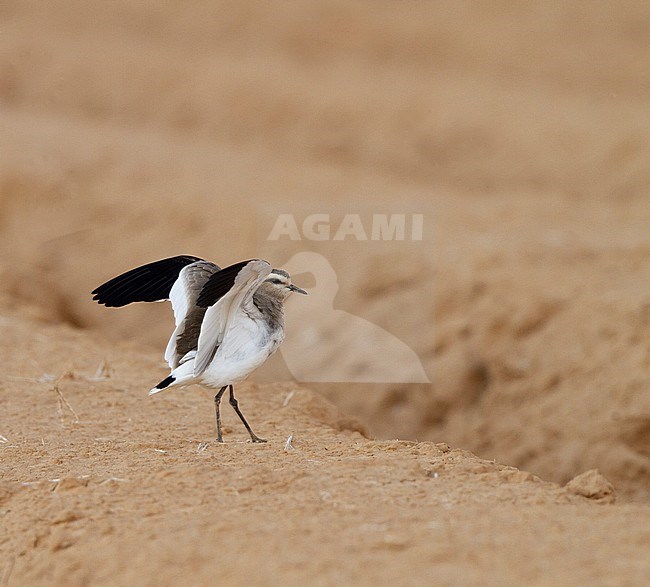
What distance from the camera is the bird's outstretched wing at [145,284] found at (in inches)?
181

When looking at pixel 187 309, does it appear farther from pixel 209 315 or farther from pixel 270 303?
pixel 270 303

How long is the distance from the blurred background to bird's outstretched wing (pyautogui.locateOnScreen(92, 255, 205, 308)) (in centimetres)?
318

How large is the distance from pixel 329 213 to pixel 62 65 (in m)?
6.85

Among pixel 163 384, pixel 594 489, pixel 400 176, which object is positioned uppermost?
pixel 400 176

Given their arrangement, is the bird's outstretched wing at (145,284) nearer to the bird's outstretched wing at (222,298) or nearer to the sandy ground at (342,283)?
the bird's outstretched wing at (222,298)

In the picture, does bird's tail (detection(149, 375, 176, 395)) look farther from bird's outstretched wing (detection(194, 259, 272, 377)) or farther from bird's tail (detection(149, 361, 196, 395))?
bird's outstretched wing (detection(194, 259, 272, 377))

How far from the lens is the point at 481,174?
12.3 meters

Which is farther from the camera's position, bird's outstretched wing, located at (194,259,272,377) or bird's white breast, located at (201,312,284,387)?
bird's white breast, located at (201,312,284,387)

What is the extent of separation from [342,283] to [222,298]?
16.7ft

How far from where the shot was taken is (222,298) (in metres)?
4.20

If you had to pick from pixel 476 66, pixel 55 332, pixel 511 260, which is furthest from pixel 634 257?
pixel 476 66

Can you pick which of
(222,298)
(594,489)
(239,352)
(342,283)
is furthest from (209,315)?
(342,283)

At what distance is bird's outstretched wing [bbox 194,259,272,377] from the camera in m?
4.02

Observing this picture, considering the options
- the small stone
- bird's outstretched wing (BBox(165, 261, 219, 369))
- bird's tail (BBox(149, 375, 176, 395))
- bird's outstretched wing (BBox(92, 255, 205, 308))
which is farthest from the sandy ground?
bird's outstretched wing (BBox(92, 255, 205, 308))
